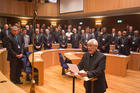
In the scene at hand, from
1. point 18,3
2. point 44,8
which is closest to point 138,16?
point 44,8

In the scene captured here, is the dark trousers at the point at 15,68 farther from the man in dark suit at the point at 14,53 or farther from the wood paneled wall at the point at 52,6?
the wood paneled wall at the point at 52,6

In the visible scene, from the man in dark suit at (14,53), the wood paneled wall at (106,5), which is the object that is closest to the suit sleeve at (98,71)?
the man in dark suit at (14,53)

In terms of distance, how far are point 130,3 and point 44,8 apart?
750 cm

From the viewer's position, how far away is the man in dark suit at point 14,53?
4348 millimetres

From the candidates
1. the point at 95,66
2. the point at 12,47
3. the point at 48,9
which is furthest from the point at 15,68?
the point at 48,9

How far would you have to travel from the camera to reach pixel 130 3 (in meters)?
7.52

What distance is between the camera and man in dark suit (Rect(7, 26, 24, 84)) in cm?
435

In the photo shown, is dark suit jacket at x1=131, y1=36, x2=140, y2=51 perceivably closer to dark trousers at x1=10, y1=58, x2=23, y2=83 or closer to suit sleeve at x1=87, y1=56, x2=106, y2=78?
suit sleeve at x1=87, y1=56, x2=106, y2=78

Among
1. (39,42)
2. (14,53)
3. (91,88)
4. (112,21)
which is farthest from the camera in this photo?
(112,21)

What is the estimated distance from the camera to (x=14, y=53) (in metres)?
4.35

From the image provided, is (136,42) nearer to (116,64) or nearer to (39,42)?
(116,64)

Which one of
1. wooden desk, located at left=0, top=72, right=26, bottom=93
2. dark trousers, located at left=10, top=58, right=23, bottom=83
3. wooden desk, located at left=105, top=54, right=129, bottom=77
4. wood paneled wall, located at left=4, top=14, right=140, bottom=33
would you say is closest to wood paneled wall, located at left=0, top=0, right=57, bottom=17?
wood paneled wall, located at left=4, top=14, right=140, bottom=33

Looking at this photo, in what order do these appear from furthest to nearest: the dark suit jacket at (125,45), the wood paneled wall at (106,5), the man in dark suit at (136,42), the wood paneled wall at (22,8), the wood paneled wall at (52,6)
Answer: the wood paneled wall at (22,8) → the wood paneled wall at (52,6) → the wood paneled wall at (106,5) → the man in dark suit at (136,42) → the dark suit jacket at (125,45)

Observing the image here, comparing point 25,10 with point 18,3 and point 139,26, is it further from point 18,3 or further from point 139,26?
point 139,26
